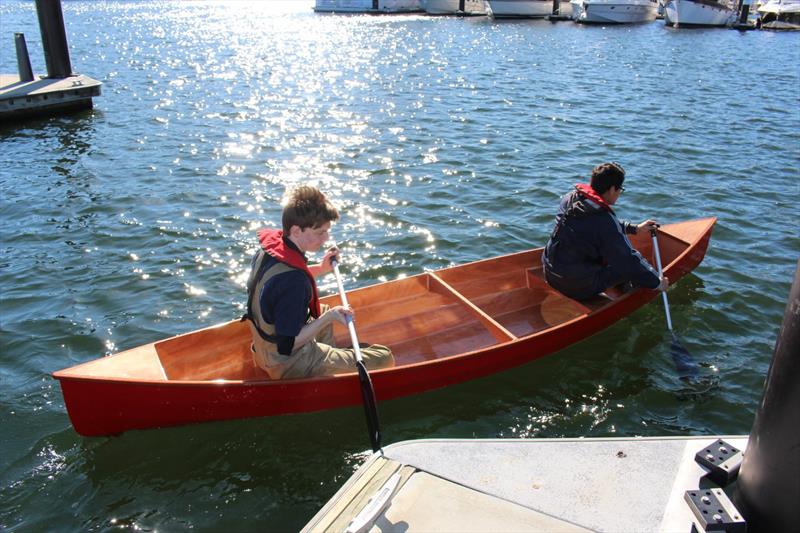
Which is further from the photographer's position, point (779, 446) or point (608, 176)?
point (608, 176)

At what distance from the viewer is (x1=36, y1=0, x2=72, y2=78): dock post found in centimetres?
1702

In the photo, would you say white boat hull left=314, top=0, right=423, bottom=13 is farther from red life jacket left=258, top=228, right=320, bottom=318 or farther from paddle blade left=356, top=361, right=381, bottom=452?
paddle blade left=356, top=361, right=381, bottom=452

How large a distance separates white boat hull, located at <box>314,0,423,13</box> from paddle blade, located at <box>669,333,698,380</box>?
56355 mm

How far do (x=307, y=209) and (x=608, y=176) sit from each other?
3.46m

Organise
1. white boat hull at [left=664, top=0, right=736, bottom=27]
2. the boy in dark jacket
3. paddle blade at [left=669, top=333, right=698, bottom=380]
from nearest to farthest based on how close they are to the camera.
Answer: the boy in dark jacket → paddle blade at [left=669, top=333, right=698, bottom=380] → white boat hull at [left=664, top=0, right=736, bottom=27]

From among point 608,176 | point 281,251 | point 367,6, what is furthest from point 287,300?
point 367,6

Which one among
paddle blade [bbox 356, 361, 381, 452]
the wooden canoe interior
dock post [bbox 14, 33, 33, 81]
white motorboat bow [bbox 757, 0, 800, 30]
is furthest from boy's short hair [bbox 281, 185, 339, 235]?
white motorboat bow [bbox 757, 0, 800, 30]

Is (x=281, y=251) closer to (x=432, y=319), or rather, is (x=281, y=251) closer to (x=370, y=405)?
(x=370, y=405)

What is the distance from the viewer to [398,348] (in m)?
6.98

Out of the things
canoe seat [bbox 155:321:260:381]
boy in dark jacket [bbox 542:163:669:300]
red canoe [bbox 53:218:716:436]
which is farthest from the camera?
boy in dark jacket [bbox 542:163:669:300]

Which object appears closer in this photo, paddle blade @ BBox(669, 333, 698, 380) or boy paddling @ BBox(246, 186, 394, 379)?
boy paddling @ BBox(246, 186, 394, 379)

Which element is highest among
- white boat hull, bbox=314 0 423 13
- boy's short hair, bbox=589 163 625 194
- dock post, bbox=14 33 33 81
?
white boat hull, bbox=314 0 423 13

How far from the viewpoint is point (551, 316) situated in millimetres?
7609

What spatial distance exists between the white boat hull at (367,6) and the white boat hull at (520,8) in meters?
9.40
